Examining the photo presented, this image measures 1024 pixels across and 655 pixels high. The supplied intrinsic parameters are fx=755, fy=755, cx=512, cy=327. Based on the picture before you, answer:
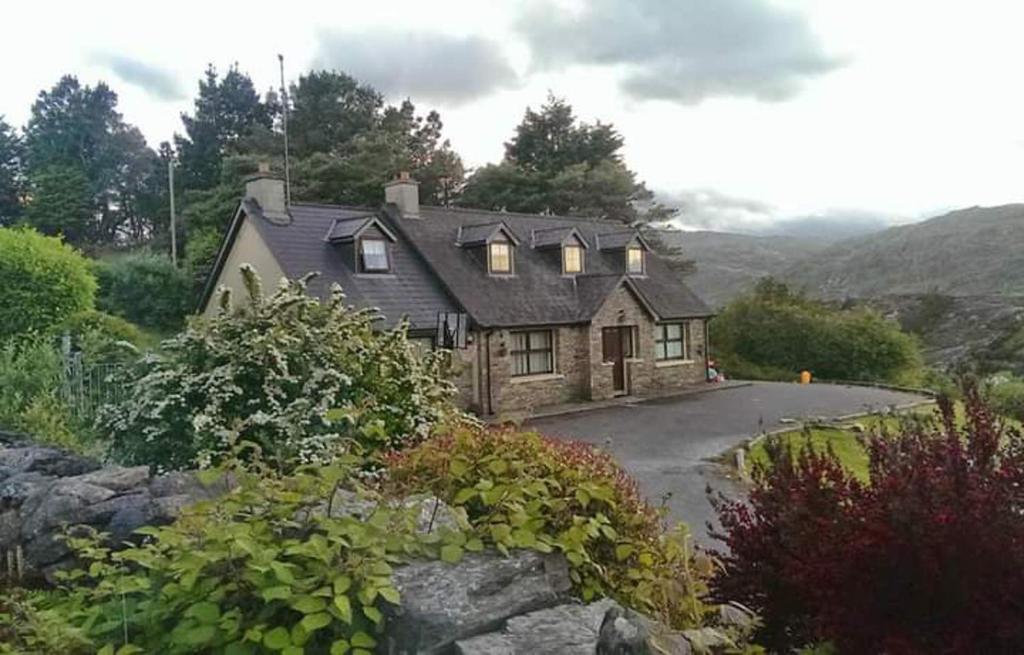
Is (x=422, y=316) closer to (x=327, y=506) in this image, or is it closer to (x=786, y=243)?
(x=327, y=506)

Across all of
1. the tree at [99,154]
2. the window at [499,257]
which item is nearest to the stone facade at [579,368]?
the window at [499,257]

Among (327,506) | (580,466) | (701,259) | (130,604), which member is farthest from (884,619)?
(701,259)

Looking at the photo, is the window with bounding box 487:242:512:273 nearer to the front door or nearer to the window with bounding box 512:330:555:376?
the window with bounding box 512:330:555:376

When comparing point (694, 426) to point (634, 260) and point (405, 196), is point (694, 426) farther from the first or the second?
point (405, 196)

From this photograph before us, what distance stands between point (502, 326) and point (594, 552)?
1654 centimetres

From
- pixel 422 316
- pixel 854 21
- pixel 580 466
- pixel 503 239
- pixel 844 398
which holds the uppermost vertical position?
pixel 854 21

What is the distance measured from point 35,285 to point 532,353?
42.6 feet

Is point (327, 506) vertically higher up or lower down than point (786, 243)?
lower down

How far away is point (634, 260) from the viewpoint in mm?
26797

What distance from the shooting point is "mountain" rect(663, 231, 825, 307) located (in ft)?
149

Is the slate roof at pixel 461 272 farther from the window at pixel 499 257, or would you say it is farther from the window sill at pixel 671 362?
the window sill at pixel 671 362

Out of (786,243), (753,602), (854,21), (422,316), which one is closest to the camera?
(753,602)

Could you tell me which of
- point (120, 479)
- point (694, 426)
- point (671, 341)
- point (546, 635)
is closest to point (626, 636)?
point (546, 635)

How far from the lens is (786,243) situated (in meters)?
65.0
